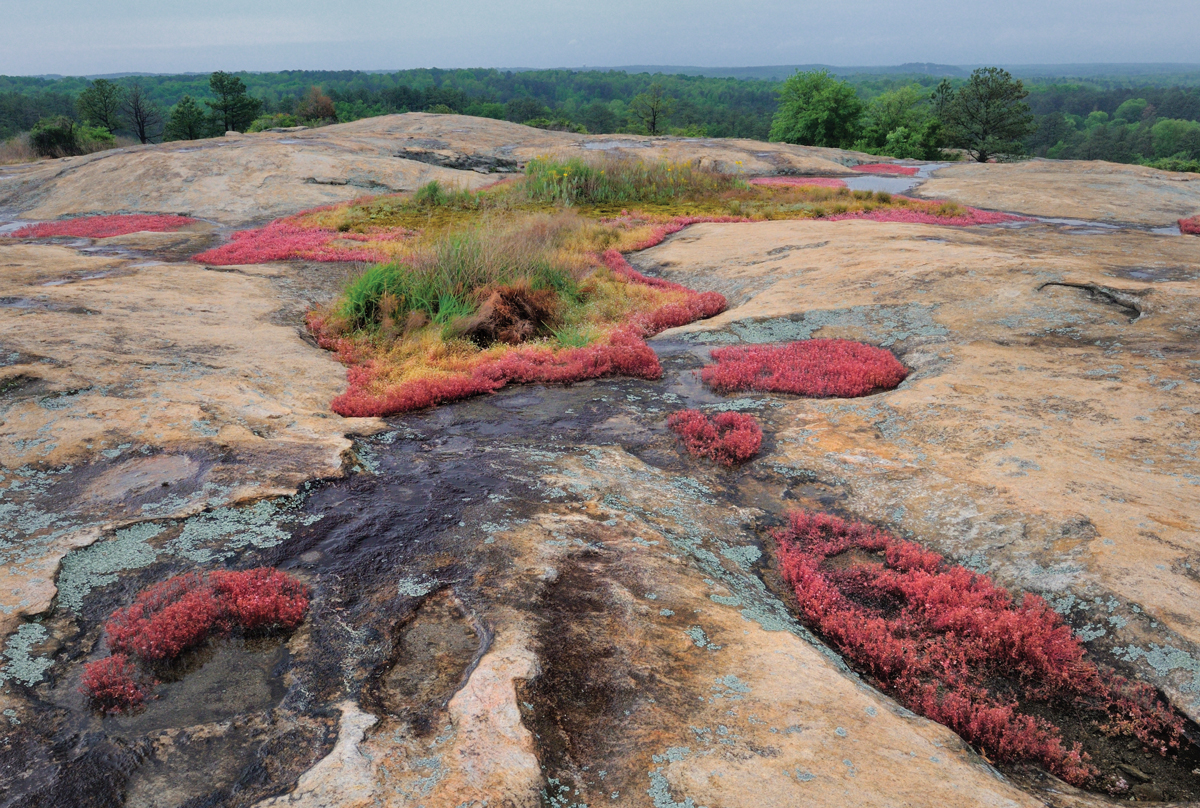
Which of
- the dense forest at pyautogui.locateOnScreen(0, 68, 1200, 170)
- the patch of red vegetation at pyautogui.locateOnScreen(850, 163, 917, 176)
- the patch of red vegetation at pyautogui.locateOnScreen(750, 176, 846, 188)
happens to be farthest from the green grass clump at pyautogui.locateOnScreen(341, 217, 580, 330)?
the dense forest at pyautogui.locateOnScreen(0, 68, 1200, 170)

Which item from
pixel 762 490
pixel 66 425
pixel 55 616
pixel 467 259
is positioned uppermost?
pixel 467 259

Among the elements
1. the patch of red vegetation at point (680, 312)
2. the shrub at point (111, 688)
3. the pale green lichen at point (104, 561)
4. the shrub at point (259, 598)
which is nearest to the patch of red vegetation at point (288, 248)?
the patch of red vegetation at point (680, 312)

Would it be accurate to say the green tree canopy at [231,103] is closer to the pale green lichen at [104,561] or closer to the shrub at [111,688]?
the pale green lichen at [104,561]

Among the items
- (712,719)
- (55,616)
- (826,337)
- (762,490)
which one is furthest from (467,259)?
(712,719)

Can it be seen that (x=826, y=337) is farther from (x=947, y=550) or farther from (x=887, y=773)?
(x=887, y=773)

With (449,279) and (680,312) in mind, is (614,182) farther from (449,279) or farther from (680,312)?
(449,279)

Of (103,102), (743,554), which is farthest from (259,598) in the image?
(103,102)
